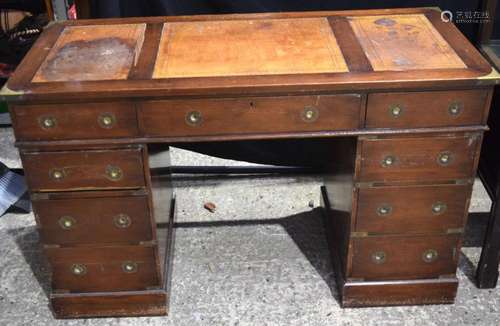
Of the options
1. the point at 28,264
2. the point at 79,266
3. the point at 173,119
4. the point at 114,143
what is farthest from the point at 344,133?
the point at 28,264

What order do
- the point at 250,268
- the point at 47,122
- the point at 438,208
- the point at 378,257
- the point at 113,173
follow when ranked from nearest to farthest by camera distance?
1. the point at 47,122
2. the point at 113,173
3. the point at 438,208
4. the point at 378,257
5. the point at 250,268

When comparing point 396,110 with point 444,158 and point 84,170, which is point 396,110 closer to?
point 444,158

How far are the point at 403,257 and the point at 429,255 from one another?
0.08m

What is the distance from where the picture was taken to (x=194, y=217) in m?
2.56

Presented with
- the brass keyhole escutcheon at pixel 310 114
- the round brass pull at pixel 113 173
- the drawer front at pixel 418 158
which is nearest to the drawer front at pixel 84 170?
the round brass pull at pixel 113 173

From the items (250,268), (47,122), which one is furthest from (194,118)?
(250,268)

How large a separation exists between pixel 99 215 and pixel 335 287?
2.79 ft

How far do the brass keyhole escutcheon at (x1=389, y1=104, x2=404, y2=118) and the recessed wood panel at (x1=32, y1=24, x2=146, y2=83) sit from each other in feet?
2.40

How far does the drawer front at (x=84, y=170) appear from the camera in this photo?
5.79 feet

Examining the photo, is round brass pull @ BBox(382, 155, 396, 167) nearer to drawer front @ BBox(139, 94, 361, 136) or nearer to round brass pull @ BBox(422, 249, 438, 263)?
drawer front @ BBox(139, 94, 361, 136)

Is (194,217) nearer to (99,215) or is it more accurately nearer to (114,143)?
(99,215)

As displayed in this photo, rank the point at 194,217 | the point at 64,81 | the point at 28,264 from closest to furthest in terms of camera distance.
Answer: the point at 64,81 < the point at 28,264 < the point at 194,217

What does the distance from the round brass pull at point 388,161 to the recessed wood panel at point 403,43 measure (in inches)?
10.2

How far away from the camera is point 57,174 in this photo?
179cm
